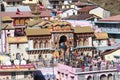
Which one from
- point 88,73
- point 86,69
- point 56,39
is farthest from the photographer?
point 56,39

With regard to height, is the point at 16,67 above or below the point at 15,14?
above

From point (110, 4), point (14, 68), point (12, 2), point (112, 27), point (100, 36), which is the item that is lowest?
point (110, 4)

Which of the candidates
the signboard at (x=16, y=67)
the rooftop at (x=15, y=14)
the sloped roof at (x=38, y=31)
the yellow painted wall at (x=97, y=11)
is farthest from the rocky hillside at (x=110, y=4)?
the signboard at (x=16, y=67)

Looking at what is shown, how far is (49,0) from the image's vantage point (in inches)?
3295

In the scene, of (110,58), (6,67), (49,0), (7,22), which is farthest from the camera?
(49,0)

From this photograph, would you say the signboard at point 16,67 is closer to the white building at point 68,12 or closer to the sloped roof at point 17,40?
the sloped roof at point 17,40

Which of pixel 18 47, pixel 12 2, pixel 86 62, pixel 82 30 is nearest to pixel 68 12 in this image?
pixel 12 2

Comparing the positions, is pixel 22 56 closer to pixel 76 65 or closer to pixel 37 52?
pixel 37 52

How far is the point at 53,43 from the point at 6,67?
8697 mm

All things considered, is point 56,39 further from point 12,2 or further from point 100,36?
point 12,2

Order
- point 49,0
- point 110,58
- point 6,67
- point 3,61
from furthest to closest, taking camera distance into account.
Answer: point 49,0
point 110,58
point 3,61
point 6,67

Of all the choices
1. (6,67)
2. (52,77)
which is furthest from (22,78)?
(52,77)

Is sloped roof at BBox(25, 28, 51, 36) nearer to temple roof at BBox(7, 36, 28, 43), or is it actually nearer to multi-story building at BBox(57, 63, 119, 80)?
temple roof at BBox(7, 36, 28, 43)

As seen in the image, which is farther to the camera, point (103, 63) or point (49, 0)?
point (49, 0)
